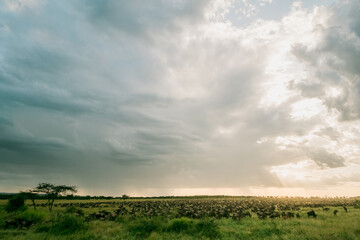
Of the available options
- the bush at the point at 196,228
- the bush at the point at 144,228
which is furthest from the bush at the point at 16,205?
the bush at the point at 196,228

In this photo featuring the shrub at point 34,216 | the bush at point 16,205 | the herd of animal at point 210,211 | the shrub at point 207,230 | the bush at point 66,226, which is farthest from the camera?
the bush at point 16,205

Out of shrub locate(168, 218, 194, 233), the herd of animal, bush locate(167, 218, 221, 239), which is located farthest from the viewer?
the herd of animal

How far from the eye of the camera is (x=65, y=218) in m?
19.9

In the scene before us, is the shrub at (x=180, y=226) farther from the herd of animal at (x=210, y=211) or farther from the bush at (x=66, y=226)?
the herd of animal at (x=210, y=211)

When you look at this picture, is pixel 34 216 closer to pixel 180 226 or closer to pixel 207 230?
pixel 180 226

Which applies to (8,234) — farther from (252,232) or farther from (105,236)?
(252,232)

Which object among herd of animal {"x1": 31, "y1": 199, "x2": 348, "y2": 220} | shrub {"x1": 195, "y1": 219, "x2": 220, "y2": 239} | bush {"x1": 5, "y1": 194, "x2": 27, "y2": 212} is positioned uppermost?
bush {"x1": 5, "y1": 194, "x2": 27, "y2": 212}

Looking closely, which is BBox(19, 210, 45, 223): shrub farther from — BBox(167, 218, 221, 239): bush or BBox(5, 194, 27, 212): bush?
BBox(167, 218, 221, 239): bush

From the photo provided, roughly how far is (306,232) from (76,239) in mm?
17317

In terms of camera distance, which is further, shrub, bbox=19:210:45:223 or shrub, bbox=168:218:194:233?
shrub, bbox=19:210:45:223

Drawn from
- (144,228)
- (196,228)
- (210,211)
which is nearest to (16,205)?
(144,228)

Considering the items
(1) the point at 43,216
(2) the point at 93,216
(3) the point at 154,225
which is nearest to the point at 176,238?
(3) the point at 154,225

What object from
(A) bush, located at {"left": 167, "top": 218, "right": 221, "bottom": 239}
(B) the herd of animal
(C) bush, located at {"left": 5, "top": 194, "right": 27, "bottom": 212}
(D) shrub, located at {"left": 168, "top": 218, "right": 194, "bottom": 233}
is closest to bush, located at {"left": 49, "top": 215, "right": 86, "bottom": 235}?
(B) the herd of animal

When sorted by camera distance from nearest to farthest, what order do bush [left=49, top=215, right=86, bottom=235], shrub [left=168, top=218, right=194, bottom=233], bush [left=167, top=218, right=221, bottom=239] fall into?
bush [left=167, top=218, right=221, bottom=239] < bush [left=49, top=215, right=86, bottom=235] < shrub [left=168, top=218, right=194, bottom=233]
